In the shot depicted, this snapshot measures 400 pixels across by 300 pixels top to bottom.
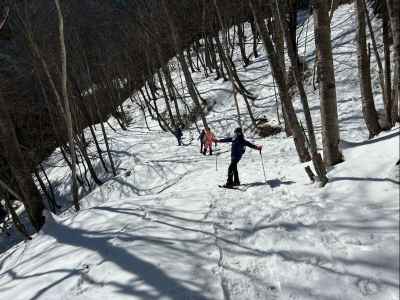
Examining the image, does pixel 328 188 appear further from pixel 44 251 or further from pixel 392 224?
pixel 44 251

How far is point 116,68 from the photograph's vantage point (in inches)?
1270

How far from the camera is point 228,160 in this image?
14.5 metres

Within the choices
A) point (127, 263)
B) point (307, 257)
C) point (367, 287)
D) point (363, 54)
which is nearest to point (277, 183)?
point (307, 257)

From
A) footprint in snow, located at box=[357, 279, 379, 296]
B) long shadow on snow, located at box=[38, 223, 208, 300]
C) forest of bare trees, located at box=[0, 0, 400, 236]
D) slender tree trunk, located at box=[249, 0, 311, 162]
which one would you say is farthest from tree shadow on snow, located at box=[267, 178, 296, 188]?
footprint in snow, located at box=[357, 279, 379, 296]

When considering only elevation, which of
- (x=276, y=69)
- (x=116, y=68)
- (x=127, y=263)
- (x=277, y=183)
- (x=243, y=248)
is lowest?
(x=277, y=183)

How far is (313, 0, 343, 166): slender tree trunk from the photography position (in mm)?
5172

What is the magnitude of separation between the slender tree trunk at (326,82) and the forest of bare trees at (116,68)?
0.02 meters

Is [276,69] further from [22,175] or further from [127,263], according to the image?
[22,175]

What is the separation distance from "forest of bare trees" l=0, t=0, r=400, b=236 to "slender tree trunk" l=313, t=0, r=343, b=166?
16 millimetres

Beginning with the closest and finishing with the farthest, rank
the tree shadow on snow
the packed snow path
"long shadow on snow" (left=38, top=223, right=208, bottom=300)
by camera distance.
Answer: the packed snow path, "long shadow on snow" (left=38, top=223, right=208, bottom=300), the tree shadow on snow

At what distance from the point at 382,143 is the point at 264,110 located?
15.5m

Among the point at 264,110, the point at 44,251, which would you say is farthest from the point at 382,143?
the point at 264,110

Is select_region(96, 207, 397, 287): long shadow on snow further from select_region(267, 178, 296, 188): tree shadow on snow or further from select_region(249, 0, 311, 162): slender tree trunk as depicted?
select_region(249, 0, 311, 162): slender tree trunk

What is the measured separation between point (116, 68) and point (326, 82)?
2968 centimetres
